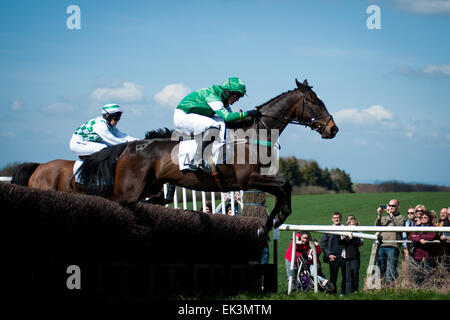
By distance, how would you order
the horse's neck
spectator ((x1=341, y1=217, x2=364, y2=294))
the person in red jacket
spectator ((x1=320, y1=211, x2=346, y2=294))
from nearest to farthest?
the person in red jacket, the horse's neck, spectator ((x1=341, y1=217, x2=364, y2=294)), spectator ((x1=320, y1=211, x2=346, y2=294))

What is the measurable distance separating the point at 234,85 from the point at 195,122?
61 centimetres

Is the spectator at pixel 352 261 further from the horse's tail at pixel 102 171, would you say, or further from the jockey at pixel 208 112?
the horse's tail at pixel 102 171

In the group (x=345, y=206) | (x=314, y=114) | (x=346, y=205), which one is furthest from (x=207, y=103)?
(x=346, y=205)

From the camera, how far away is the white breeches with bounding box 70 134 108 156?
753cm

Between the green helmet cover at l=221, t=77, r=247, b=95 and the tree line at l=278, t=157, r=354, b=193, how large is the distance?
28.6 metres

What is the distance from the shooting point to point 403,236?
7.12 m

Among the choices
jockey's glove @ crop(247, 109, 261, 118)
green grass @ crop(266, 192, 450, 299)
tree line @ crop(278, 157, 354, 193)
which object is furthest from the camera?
tree line @ crop(278, 157, 354, 193)

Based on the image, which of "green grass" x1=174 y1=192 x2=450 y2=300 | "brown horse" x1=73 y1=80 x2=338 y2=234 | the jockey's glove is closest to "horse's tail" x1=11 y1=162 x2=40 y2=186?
"brown horse" x1=73 y1=80 x2=338 y2=234

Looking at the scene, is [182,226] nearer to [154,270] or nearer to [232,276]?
[154,270]

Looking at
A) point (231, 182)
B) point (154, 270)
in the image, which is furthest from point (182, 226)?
point (231, 182)

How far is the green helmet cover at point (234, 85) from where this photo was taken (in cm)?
657

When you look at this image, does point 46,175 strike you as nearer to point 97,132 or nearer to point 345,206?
point 97,132

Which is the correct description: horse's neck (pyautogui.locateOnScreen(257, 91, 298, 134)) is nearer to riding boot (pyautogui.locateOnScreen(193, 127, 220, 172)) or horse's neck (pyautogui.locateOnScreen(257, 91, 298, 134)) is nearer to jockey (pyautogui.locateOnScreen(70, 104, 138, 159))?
riding boot (pyautogui.locateOnScreen(193, 127, 220, 172))

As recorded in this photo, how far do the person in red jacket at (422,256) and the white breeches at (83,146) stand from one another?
396 cm
